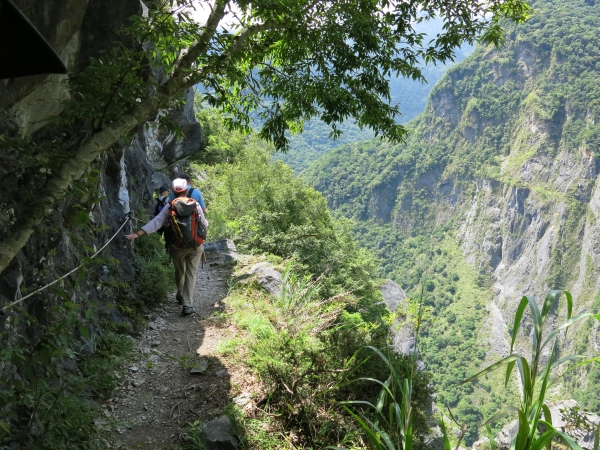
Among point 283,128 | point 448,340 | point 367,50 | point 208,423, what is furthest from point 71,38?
point 448,340

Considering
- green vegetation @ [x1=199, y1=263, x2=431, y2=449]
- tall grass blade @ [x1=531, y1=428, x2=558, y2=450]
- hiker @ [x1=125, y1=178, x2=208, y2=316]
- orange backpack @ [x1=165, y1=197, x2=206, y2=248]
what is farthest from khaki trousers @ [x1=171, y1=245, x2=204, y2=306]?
tall grass blade @ [x1=531, y1=428, x2=558, y2=450]

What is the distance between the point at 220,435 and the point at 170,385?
4.43ft

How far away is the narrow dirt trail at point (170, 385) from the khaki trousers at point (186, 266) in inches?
14.2

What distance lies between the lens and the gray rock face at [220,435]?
12.3 feet

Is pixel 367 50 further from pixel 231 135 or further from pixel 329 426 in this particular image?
pixel 231 135

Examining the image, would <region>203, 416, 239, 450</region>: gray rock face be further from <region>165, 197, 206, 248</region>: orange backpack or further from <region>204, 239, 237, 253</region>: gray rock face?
<region>204, 239, 237, 253</region>: gray rock face

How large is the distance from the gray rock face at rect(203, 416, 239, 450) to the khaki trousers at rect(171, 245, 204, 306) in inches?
123

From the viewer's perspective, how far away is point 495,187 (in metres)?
143

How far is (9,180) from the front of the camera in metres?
2.88

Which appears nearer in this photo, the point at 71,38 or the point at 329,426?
the point at 329,426

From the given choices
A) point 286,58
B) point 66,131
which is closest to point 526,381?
point 66,131

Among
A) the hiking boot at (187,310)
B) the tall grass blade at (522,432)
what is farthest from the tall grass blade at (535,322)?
the hiking boot at (187,310)

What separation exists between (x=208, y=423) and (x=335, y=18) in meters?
4.39

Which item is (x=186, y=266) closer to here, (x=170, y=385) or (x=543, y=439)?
(x=170, y=385)
